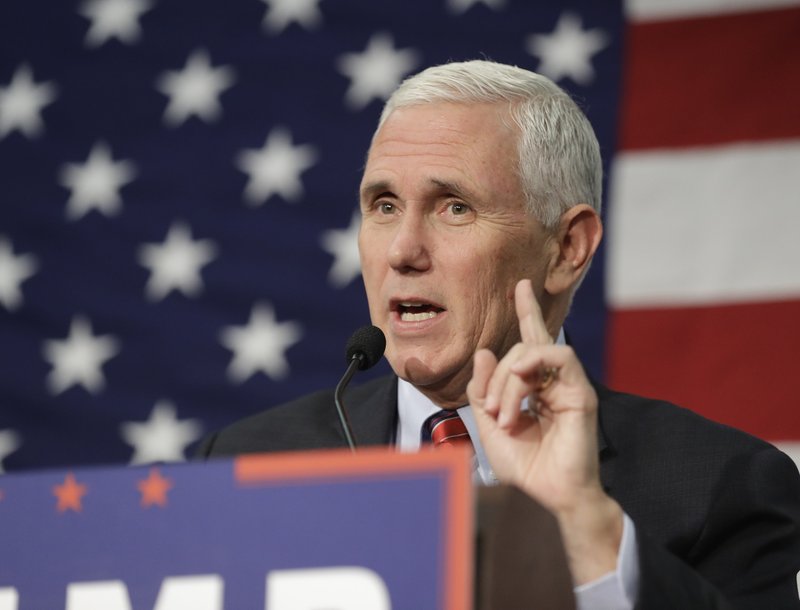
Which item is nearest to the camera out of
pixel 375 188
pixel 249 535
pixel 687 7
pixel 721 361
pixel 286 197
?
pixel 249 535

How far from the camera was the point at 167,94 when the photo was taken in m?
3.20

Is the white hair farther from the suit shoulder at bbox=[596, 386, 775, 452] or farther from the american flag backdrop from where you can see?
the american flag backdrop

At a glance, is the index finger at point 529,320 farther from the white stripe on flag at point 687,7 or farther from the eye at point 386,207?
the white stripe on flag at point 687,7

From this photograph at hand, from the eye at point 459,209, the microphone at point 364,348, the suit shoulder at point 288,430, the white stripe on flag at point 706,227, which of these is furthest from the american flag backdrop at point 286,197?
the microphone at point 364,348

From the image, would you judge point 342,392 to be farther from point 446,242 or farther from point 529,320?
point 446,242

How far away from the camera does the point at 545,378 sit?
51.3 inches

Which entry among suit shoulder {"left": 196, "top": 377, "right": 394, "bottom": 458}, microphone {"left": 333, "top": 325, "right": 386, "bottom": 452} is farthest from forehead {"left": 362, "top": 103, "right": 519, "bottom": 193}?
suit shoulder {"left": 196, "top": 377, "right": 394, "bottom": 458}

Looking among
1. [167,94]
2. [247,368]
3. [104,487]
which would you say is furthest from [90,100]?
[104,487]

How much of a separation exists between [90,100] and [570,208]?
178cm

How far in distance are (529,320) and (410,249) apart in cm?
44

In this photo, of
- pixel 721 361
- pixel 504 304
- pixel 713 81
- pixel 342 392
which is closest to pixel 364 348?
pixel 342 392

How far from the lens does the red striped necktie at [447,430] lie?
1.82 m

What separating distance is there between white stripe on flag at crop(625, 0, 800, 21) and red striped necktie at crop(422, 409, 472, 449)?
4.49 feet

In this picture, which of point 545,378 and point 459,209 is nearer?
point 545,378
